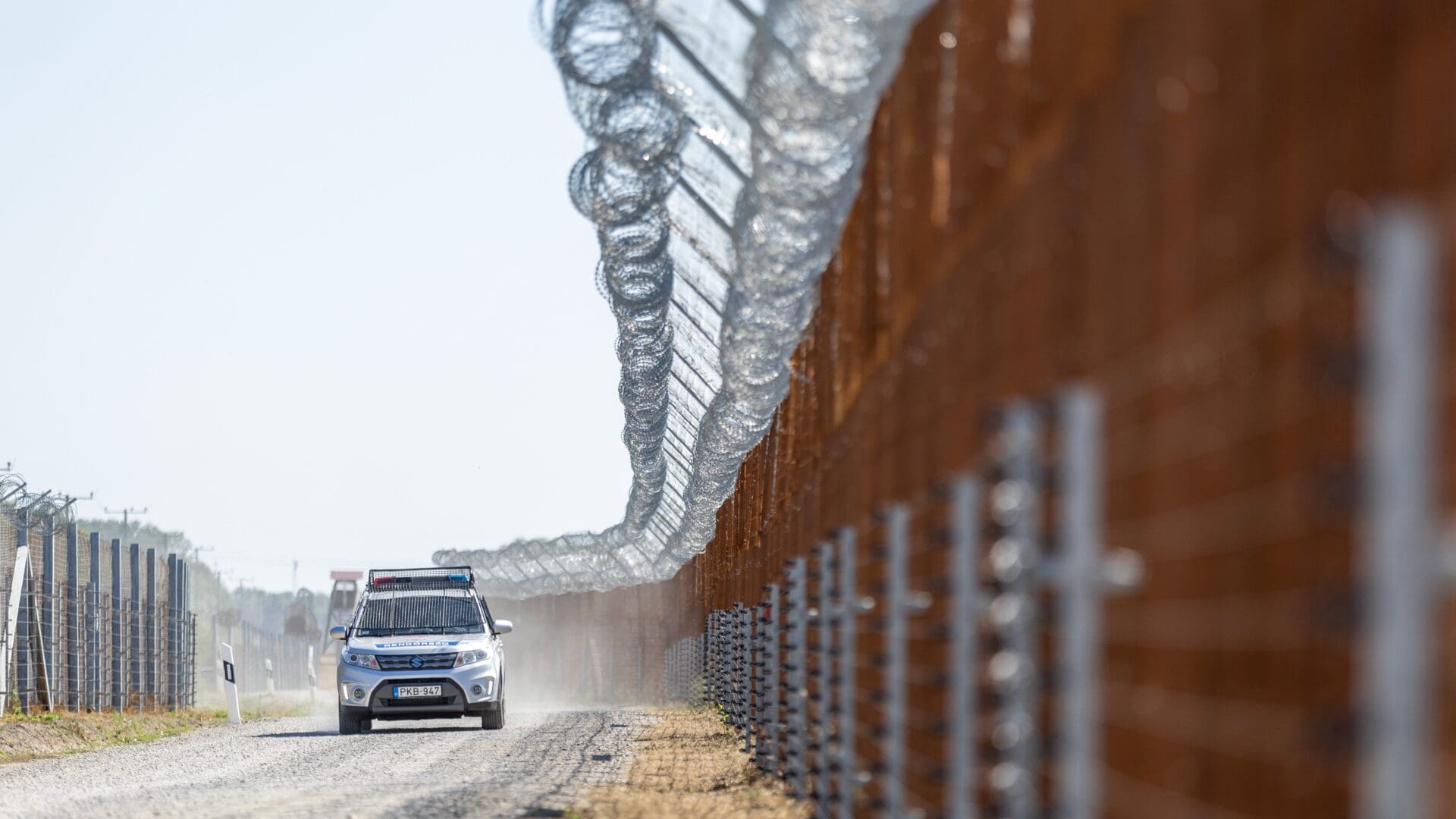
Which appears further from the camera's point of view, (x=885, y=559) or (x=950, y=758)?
(x=885, y=559)

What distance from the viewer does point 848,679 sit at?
24.0ft

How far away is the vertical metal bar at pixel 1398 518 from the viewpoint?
2.06m

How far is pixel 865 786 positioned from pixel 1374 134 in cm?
469

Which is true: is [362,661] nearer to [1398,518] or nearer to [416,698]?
[416,698]

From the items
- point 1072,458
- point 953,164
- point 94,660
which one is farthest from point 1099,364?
point 94,660

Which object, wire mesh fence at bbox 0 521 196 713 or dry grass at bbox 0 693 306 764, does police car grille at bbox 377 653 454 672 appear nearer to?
dry grass at bbox 0 693 306 764

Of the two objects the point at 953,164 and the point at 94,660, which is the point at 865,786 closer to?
the point at 953,164

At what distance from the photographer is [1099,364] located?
360 cm

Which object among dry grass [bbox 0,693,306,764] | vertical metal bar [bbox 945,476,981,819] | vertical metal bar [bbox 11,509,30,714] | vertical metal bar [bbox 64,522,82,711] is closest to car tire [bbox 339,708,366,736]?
dry grass [bbox 0,693,306,764]

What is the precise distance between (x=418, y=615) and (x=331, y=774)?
6.85 meters

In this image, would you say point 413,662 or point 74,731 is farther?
point 74,731

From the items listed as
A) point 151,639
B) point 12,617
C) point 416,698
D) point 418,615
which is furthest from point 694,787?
point 151,639

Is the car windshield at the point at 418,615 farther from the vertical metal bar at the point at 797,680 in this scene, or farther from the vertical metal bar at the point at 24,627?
the vertical metal bar at the point at 797,680

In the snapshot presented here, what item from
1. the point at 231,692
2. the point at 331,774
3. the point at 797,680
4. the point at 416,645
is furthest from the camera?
the point at 231,692
